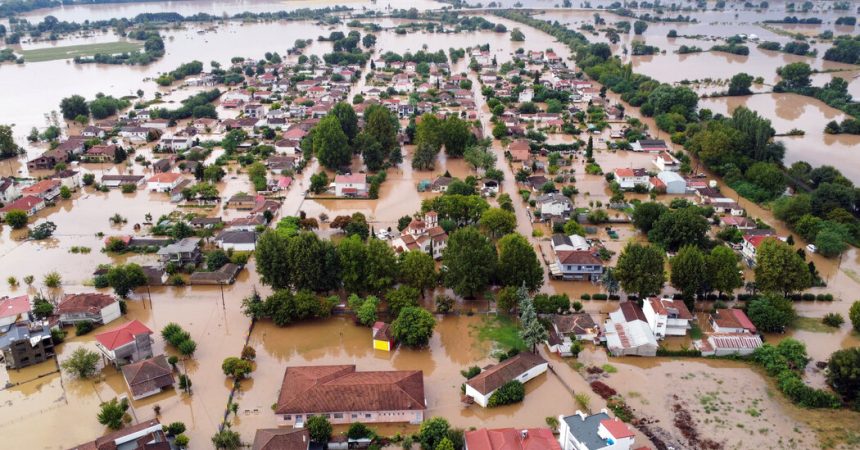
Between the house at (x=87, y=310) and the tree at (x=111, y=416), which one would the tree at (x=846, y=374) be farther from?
the house at (x=87, y=310)

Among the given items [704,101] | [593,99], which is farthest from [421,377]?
[704,101]

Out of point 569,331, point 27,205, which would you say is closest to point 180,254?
point 27,205

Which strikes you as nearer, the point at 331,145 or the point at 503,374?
the point at 503,374

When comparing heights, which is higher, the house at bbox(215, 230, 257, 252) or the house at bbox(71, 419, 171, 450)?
the house at bbox(215, 230, 257, 252)

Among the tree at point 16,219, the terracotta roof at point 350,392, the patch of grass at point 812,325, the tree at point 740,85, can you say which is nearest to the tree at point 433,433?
the terracotta roof at point 350,392

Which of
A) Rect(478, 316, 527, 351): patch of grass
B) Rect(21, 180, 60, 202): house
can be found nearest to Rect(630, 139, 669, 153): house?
Rect(478, 316, 527, 351): patch of grass

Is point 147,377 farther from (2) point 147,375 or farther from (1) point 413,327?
(1) point 413,327

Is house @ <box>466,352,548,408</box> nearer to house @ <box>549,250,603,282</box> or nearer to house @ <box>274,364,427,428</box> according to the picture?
house @ <box>274,364,427,428</box>
